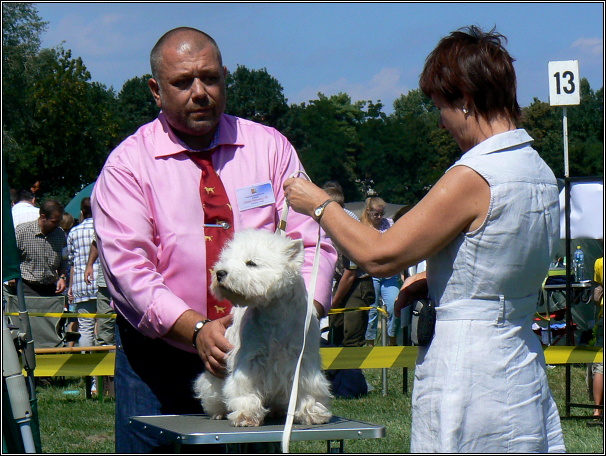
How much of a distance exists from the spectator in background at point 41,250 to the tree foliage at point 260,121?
20569 mm

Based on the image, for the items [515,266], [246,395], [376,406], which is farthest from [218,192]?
[376,406]

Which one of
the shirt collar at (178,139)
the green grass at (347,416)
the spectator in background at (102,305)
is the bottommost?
the green grass at (347,416)

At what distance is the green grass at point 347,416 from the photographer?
22.1 ft

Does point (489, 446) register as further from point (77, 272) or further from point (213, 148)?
point (77, 272)

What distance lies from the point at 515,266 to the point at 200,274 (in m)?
1.28

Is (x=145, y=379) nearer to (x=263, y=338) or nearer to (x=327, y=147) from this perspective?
(x=263, y=338)

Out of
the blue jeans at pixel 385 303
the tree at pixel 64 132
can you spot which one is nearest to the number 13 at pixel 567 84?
the blue jeans at pixel 385 303

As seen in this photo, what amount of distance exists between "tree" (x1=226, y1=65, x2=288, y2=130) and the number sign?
6375cm

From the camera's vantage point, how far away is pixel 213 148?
3244mm

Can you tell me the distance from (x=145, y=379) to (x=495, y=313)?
1.48 m

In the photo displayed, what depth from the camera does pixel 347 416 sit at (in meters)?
7.88

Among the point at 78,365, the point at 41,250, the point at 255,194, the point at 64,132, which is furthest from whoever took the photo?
the point at 64,132

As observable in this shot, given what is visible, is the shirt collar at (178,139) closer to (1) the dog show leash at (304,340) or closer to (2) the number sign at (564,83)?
(1) the dog show leash at (304,340)

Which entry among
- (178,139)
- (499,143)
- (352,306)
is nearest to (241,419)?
(178,139)
